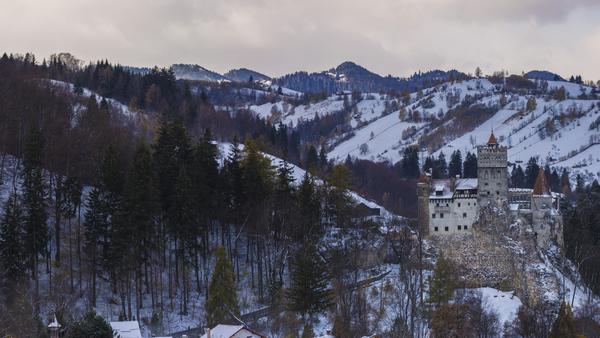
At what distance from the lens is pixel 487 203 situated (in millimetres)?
88000

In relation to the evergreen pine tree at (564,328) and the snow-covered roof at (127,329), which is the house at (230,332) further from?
the evergreen pine tree at (564,328)

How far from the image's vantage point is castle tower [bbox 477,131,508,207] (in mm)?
88312

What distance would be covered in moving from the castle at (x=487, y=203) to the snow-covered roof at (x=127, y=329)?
39824 millimetres

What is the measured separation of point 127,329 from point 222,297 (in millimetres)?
9302

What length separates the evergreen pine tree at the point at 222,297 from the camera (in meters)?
61.7

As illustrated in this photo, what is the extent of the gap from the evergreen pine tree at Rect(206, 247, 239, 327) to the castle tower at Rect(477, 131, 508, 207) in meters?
34.2

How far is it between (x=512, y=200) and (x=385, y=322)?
80.3 feet

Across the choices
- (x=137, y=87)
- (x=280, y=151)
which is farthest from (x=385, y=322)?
(x=137, y=87)

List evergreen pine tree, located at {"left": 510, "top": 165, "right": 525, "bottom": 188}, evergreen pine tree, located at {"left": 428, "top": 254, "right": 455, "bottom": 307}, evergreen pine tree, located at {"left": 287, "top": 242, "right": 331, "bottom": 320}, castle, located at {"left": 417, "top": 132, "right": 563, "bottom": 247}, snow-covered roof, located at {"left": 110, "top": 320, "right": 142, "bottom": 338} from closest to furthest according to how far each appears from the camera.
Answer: snow-covered roof, located at {"left": 110, "top": 320, "right": 142, "bottom": 338} → evergreen pine tree, located at {"left": 287, "top": 242, "right": 331, "bottom": 320} → evergreen pine tree, located at {"left": 428, "top": 254, "right": 455, "bottom": 307} → castle, located at {"left": 417, "top": 132, "right": 563, "bottom": 247} → evergreen pine tree, located at {"left": 510, "top": 165, "right": 525, "bottom": 188}

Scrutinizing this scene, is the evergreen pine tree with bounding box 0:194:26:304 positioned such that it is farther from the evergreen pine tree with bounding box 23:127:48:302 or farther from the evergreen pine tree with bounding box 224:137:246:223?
the evergreen pine tree with bounding box 224:137:246:223

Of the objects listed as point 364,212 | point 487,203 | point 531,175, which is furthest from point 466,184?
point 531,175

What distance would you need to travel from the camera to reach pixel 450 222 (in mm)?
88000

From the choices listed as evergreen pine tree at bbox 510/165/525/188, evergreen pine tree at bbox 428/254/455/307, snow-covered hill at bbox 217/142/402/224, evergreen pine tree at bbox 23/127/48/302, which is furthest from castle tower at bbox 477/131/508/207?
evergreen pine tree at bbox 510/165/525/188

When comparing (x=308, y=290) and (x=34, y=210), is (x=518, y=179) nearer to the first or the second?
(x=308, y=290)
